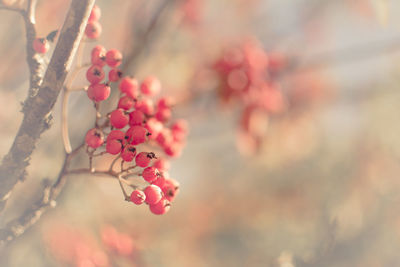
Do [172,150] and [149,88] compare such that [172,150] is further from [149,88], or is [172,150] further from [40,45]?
[40,45]

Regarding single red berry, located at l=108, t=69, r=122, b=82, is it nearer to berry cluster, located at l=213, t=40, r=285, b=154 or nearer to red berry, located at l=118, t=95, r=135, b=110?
red berry, located at l=118, t=95, r=135, b=110

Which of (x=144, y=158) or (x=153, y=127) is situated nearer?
(x=144, y=158)

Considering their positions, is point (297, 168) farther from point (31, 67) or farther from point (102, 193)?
point (31, 67)

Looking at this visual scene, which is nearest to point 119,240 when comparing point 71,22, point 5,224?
point 5,224

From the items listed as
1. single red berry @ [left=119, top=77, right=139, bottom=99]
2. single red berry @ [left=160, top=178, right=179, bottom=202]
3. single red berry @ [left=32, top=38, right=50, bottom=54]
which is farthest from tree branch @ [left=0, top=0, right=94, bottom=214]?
single red berry @ [left=160, top=178, right=179, bottom=202]

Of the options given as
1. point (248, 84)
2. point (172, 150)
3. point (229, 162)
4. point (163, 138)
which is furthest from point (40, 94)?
point (229, 162)

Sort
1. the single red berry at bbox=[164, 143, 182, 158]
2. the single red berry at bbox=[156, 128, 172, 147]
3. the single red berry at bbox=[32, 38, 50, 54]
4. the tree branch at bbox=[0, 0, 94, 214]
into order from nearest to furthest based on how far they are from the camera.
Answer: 1. the tree branch at bbox=[0, 0, 94, 214]
2. the single red berry at bbox=[32, 38, 50, 54]
3. the single red berry at bbox=[156, 128, 172, 147]
4. the single red berry at bbox=[164, 143, 182, 158]
